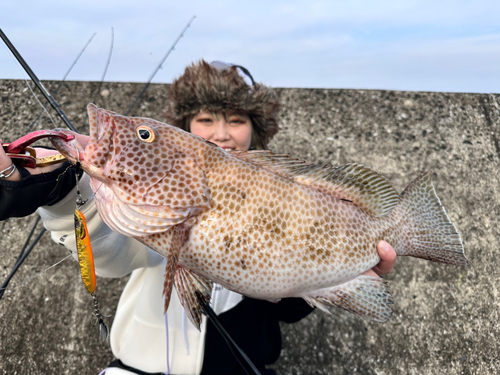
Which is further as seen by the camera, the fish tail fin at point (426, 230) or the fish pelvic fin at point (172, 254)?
the fish tail fin at point (426, 230)

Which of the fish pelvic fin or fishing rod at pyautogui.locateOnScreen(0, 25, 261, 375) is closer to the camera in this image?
the fish pelvic fin

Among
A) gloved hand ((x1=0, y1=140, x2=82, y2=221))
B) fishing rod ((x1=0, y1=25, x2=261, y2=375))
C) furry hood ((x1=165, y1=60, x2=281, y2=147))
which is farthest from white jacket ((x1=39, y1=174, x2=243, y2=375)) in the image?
furry hood ((x1=165, y1=60, x2=281, y2=147))

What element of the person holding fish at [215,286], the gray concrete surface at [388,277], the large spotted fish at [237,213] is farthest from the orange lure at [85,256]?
the gray concrete surface at [388,277]

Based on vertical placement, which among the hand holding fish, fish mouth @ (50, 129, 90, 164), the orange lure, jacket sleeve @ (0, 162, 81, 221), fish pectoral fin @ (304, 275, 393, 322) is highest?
fish mouth @ (50, 129, 90, 164)

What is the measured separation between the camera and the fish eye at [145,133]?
1.09 meters

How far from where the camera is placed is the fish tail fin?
4.76 feet

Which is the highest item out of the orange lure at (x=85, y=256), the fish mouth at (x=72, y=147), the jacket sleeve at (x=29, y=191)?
the fish mouth at (x=72, y=147)

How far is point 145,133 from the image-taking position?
1099mm

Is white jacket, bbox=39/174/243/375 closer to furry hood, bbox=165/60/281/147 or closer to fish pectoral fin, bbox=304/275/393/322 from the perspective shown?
fish pectoral fin, bbox=304/275/393/322

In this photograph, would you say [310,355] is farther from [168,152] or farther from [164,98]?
[164,98]

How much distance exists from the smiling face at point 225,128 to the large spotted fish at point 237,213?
0.87m

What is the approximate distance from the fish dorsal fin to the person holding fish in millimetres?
142

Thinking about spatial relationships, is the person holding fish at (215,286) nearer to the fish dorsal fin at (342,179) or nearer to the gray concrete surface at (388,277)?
the fish dorsal fin at (342,179)

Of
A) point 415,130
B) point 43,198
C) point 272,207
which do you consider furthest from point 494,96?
point 43,198
